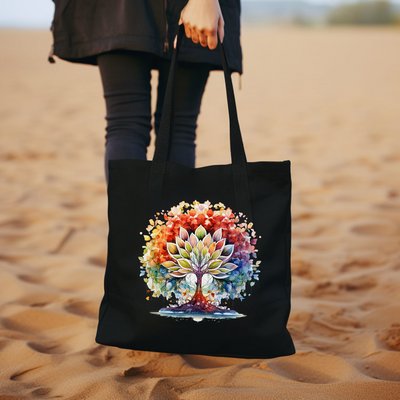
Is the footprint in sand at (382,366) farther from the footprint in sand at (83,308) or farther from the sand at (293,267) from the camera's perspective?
the footprint in sand at (83,308)

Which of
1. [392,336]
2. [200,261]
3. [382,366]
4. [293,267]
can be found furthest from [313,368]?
[293,267]

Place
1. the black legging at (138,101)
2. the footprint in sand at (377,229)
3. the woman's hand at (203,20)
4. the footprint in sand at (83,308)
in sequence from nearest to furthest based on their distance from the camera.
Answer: the woman's hand at (203,20)
the black legging at (138,101)
the footprint in sand at (83,308)
the footprint in sand at (377,229)

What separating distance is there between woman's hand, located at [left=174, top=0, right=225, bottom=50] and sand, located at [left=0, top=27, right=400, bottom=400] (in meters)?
0.91

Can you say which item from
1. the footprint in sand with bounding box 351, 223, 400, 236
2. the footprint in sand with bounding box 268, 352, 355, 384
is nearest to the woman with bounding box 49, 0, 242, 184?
the footprint in sand with bounding box 268, 352, 355, 384

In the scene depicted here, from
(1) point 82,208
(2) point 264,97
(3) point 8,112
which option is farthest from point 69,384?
(2) point 264,97

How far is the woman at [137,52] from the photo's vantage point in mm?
1266

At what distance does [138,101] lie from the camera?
1.37 m

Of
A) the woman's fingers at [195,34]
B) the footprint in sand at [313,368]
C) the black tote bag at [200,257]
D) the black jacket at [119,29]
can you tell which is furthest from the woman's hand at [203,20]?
the footprint in sand at [313,368]

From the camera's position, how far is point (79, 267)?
1767 mm

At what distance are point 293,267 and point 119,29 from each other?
3.92 ft

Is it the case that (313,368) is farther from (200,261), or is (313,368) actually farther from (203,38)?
(203,38)

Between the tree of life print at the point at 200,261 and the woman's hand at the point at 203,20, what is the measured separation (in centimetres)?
49

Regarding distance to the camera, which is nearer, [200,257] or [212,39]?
[200,257]

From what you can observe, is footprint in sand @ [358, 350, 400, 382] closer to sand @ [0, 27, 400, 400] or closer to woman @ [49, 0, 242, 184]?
sand @ [0, 27, 400, 400]
